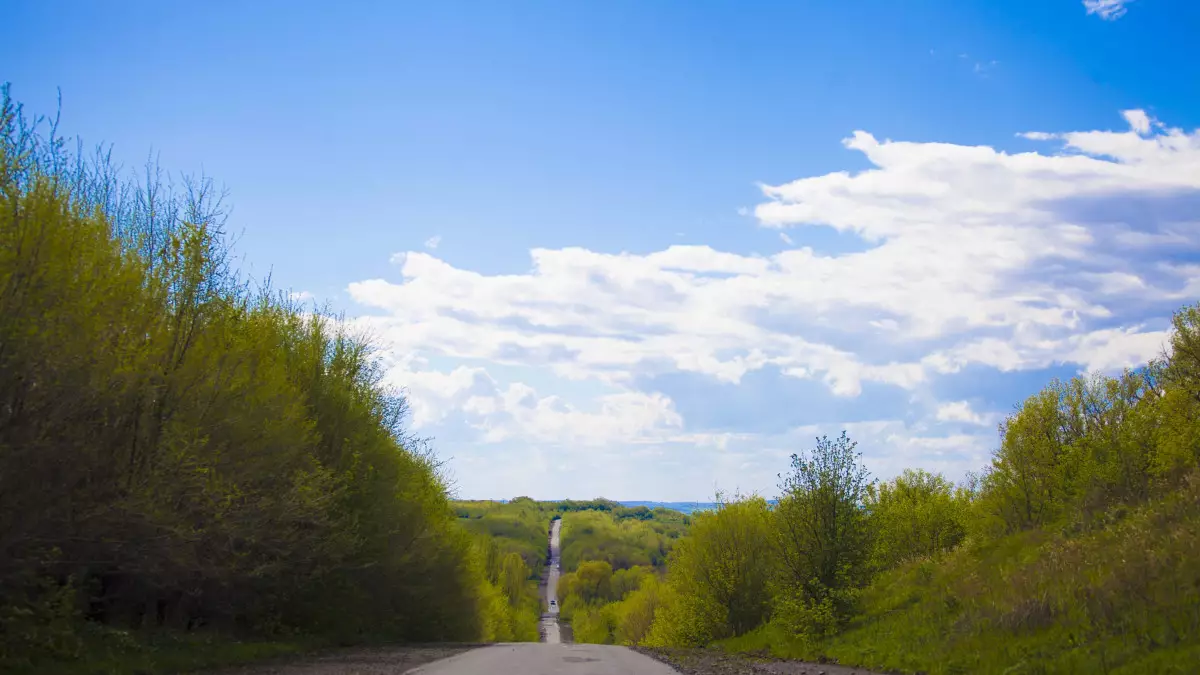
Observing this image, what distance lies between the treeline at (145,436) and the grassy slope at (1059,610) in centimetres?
1984

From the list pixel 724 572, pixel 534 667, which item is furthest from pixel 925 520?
pixel 534 667

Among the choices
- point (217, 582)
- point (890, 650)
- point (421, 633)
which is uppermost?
point (217, 582)

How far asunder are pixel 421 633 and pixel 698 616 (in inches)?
711

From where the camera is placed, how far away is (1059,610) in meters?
19.6

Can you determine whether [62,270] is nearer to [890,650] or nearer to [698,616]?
[890,650]

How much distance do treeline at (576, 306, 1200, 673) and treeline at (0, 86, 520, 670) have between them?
65.7 ft

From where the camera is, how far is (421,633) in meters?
49.6

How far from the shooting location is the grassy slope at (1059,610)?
53.4 feet

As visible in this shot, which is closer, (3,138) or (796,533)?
(3,138)

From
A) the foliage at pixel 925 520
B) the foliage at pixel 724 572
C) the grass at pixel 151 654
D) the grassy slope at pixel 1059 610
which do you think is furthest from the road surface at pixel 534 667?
the foliage at pixel 925 520

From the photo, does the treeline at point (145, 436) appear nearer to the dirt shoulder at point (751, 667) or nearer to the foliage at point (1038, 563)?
the dirt shoulder at point (751, 667)

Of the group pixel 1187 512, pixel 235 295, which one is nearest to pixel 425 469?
pixel 235 295

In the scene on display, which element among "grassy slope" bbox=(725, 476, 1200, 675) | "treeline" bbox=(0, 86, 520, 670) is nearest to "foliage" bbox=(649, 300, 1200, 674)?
"grassy slope" bbox=(725, 476, 1200, 675)

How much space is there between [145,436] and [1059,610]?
2372cm
